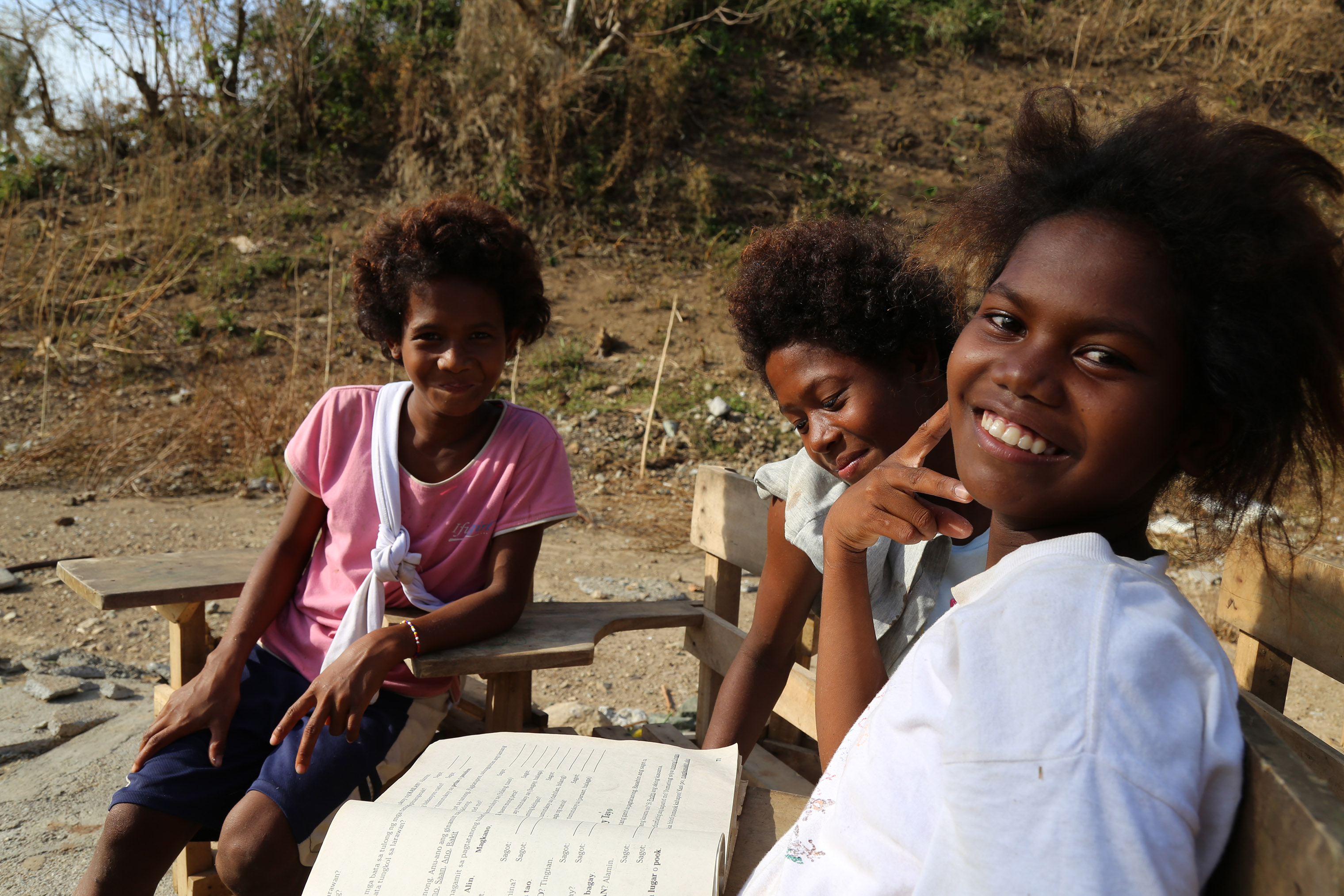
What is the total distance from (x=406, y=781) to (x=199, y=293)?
986cm

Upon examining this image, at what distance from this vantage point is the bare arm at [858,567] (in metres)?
1.27

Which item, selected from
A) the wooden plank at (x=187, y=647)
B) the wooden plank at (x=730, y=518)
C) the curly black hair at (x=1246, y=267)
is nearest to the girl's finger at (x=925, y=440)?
the curly black hair at (x=1246, y=267)

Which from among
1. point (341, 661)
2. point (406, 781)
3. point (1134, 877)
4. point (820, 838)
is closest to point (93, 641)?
point (341, 661)

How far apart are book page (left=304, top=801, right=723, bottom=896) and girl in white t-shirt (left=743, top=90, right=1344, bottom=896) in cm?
12

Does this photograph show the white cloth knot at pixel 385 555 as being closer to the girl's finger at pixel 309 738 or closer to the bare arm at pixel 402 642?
the bare arm at pixel 402 642

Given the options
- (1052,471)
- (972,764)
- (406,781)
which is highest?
(1052,471)

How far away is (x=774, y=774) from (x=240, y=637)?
133 cm

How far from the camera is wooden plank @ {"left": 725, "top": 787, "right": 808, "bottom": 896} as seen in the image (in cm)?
128

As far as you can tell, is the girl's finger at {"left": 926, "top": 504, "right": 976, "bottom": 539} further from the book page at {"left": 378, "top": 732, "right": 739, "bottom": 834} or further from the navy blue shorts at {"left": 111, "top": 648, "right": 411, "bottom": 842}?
the navy blue shorts at {"left": 111, "top": 648, "right": 411, "bottom": 842}

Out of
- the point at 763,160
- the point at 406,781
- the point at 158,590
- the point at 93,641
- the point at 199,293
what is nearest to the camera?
the point at 406,781

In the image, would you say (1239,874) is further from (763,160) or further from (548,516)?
(763,160)

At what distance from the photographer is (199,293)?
9.83 m

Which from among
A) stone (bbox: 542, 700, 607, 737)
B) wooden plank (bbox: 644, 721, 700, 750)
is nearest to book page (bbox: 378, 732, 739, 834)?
wooden plank (bbox: 644, 721, 700, 750)

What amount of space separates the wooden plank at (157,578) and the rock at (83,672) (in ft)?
4.62
